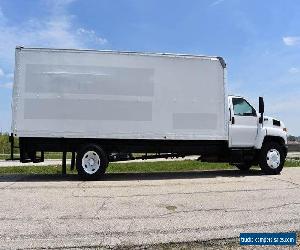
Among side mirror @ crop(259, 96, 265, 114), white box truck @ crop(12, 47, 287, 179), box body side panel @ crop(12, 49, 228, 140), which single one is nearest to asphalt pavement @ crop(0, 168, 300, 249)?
white box truck @ crop(12, 47, 287, 179)

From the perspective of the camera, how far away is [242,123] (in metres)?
15.2

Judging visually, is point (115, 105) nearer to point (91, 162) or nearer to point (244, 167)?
point (91, 162)

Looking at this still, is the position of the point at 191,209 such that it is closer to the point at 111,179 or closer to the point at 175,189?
the point at 175,189

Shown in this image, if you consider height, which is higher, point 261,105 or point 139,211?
point 261,105

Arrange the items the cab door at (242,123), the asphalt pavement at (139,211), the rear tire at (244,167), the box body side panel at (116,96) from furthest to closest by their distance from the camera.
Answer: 1. the rear tire at (244,167)
2. the cab door at (242,123)
3. the box body side panel at (116,96)
4. the asphalt pavement at (139,211)

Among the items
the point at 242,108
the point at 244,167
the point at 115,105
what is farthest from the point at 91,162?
the point at 244,167

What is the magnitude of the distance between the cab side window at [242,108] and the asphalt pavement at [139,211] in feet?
10.0

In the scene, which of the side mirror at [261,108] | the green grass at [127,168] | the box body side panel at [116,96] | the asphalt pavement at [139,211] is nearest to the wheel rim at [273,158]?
the side mirror at [261,108]

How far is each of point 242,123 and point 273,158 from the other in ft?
5.14

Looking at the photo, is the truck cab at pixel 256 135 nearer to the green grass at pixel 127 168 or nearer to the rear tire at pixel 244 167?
the rear tire at pixel 244 167

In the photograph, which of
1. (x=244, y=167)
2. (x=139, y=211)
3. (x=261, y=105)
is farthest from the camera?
(x=244, y=167)

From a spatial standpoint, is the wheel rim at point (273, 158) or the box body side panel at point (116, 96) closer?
the box body side panel at point (116, 96)

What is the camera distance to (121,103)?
13.9 metres

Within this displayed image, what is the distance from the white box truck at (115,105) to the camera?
534 inches
